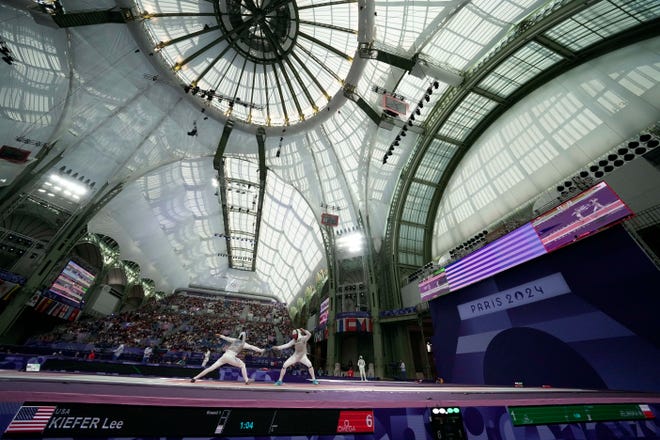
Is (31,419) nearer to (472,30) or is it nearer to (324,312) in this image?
(472,30)

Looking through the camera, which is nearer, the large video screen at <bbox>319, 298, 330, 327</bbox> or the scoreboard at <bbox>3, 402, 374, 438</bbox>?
the scoreboard at <bbox>3, 402, 374, 438</bbox>

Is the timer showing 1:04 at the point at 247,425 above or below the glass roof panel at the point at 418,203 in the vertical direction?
below

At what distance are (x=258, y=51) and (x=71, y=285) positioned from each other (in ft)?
105

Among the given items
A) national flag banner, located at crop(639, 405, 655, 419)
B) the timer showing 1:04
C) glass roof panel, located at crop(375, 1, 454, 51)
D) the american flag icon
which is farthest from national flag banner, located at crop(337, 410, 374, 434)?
glass roof panel, located at crop(375, 1, 454, 51)

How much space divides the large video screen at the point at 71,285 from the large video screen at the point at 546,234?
1424 inches

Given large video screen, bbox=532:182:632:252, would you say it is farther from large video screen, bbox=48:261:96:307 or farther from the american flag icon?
large video screen, bbox=48:261:96:307

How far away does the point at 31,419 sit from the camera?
2346 millimetres

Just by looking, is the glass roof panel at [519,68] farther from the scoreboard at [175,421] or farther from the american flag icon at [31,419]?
the american flag icon at [31,419]

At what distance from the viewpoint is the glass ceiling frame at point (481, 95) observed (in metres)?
16.4

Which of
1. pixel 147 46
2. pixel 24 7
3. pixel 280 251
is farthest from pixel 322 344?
pixel 24 7

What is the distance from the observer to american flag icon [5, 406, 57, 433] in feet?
7.50

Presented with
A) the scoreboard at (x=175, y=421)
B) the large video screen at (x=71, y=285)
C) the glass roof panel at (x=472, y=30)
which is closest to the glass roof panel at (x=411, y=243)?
the glass roof panel at (x=472, y=30)

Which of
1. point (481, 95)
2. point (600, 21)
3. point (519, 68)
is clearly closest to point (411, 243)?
point (481, 95)

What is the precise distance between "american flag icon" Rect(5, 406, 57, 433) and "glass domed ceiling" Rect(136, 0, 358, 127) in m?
25.2
